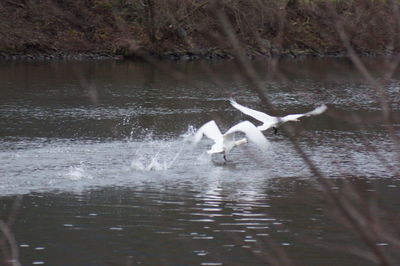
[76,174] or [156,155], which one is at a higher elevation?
[156,155]

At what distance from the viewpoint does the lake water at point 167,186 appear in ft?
33.4

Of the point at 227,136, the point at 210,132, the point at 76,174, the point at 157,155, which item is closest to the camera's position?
the point at 76,174

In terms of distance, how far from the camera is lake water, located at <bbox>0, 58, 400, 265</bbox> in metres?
10.2

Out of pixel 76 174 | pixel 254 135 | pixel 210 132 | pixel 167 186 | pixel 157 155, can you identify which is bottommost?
pixel 167 186

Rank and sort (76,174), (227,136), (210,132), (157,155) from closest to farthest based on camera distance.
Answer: (76,174) < (227,136) < (157,155) < (210,132)

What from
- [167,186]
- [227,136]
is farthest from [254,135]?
[167,186]

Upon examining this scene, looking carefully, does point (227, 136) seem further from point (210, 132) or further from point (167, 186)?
point (167, 186)

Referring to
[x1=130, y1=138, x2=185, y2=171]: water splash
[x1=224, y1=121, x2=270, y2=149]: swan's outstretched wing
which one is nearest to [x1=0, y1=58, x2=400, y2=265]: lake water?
[x1=130, y1=138, x2=185, y2=171]: water splash

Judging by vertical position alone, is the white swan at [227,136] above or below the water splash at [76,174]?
above

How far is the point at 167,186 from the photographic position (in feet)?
45.9

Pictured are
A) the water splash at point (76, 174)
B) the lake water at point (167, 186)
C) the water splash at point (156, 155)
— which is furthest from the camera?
the water splash at point (156, 155)

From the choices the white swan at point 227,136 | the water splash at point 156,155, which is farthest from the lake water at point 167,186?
the white swan at point 227,136

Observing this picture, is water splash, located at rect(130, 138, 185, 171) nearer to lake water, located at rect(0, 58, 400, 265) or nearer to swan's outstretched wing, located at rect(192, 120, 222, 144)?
lake water, located at rect(0, 58, 400, 265)

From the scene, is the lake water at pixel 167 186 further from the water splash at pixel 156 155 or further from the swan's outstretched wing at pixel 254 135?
the swan's outstretched wing at pixel 254 135
